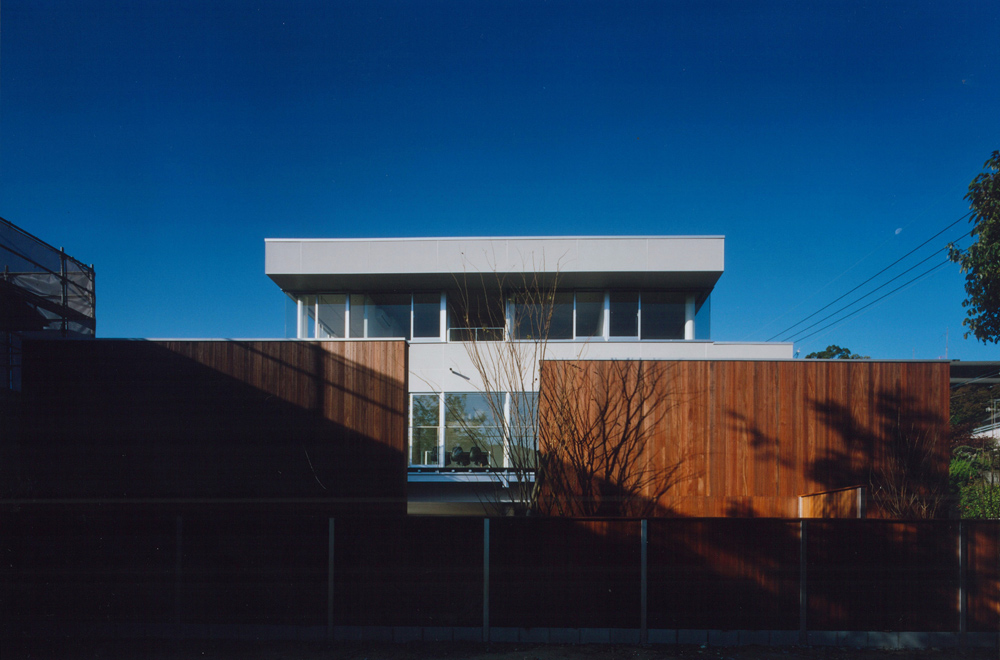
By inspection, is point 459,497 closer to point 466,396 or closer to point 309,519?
point 466,396

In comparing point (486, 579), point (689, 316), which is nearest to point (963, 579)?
point (486, 579)

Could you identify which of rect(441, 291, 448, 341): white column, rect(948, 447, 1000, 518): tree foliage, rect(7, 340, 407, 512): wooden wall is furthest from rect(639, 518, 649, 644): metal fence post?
rect(441, 291, 448, 341): white column

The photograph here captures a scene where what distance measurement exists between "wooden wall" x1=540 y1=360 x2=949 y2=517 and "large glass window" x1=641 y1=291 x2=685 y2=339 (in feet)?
19.1

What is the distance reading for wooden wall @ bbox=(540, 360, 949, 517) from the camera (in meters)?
6.05

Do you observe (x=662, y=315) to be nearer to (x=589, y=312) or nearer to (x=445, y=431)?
(x=589, y=312)

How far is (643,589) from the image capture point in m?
4.97

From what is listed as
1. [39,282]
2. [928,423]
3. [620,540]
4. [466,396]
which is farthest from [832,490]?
[39,282]

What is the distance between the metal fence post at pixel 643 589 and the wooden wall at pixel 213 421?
9.05 feet

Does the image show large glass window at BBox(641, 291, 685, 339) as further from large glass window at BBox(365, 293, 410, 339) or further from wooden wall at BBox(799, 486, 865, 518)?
wooden wall at BBox(799, 486, 865, 518)

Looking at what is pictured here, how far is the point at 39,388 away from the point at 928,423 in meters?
10.5

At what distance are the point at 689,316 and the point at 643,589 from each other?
8258 millimetres

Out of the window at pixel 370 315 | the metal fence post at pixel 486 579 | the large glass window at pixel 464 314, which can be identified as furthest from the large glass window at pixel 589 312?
the metal fence post at pixel 486 579

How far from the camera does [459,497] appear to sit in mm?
10836

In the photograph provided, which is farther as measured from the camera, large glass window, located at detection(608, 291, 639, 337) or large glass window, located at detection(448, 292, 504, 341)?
large glass window, located at detection(608, 291, 639, 337)
